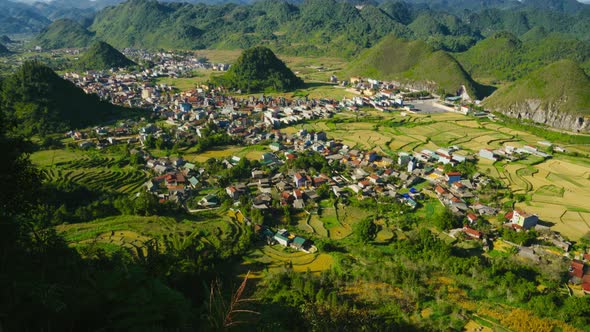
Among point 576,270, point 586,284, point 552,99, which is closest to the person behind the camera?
point 586,284

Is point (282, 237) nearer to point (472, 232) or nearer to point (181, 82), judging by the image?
point (472, 232)

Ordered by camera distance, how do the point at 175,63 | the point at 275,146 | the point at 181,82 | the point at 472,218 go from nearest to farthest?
the point at 472,218 < the point at 275,146 < the point at 181,82 < the point at 175,63

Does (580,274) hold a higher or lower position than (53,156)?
higher

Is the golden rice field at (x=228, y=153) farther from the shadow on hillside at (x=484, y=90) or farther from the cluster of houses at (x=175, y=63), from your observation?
the shadow on hillside at (x=484, y=90)

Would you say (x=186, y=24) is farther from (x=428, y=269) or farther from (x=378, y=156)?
(x=428, y=269)

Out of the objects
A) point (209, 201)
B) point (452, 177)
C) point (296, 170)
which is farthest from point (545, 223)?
point (209, 201)

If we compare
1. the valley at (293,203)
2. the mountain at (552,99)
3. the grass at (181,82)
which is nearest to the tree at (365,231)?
the valley at (293,203)

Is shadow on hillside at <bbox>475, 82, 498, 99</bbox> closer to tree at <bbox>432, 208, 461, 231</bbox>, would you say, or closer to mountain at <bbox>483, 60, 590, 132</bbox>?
mountain at <bbox>483, 60, 590, 132</bbox>
